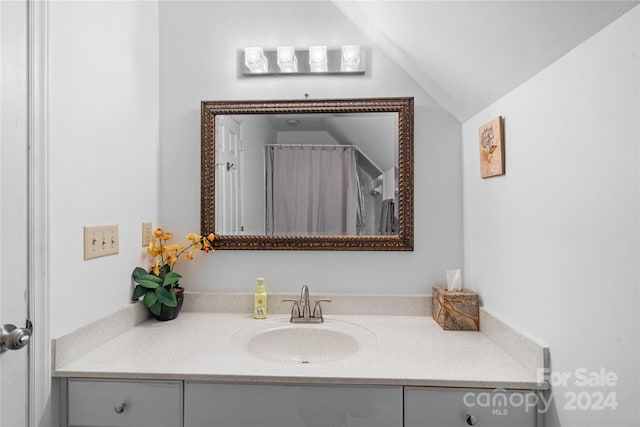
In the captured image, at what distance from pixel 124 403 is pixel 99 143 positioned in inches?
32.1

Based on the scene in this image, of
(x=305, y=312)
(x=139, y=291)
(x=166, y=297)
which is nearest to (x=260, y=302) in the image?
(x=305, y=312)

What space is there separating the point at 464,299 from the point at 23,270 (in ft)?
4.56

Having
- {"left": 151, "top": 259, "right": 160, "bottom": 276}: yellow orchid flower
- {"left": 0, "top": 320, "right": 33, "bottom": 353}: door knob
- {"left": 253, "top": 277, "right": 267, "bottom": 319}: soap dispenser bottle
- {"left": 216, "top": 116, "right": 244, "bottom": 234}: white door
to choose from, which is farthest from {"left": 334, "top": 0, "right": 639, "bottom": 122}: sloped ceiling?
{"left": 0, "top": 320, "right": 33, "bottom": 353}: door knob

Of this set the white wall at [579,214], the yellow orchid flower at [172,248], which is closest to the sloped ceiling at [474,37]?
the white wall at [579,214]

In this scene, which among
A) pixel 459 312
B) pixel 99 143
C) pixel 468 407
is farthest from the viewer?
pixel 459 312

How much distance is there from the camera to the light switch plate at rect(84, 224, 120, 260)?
119cm

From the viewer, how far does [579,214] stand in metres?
0.85

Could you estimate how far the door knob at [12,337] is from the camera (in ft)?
2.97

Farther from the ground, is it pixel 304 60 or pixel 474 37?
pixel 304 60

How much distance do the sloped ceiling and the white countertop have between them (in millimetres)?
831

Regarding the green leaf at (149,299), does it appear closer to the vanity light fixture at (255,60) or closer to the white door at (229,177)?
the white door at (229,177)

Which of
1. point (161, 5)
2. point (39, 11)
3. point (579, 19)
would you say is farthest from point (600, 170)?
point (161, 5)

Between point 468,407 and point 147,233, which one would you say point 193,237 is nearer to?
point 147,233

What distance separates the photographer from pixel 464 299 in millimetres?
1402
